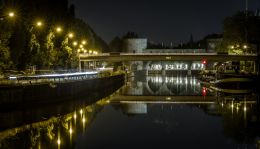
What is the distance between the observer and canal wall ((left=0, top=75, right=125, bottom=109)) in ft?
125

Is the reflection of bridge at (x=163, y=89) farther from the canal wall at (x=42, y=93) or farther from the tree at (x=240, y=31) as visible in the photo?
the tree at (x=240, y=31)

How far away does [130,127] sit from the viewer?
101 feet

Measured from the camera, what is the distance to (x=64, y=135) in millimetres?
26141

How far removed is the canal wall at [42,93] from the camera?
3809 centimetres

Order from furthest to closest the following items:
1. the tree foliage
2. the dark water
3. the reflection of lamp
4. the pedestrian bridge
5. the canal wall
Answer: the pedestrian bridge
the tree foliage
the reflection of lamp
the canal wall
the dark water

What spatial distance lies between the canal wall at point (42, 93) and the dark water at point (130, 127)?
6.15 ft

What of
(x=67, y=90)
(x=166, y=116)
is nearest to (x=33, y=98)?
(x=67, y=90)

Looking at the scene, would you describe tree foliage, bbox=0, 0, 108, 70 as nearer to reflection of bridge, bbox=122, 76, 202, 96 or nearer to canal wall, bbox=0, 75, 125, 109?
canal wall, bbox=0, 75, 125, 109

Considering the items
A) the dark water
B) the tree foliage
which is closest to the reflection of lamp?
the dark water

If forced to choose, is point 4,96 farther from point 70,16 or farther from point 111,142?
point 70,16

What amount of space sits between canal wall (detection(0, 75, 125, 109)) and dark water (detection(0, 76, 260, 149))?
73.8 inches

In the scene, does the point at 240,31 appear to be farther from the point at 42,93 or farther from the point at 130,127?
the point at 130,127

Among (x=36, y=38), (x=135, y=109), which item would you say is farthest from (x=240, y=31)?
(x=135, y=109)

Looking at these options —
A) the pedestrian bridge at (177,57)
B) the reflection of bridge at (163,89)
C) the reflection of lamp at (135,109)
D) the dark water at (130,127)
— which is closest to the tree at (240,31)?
the pedestrian bridge at (177,57)
